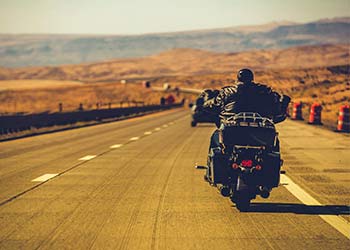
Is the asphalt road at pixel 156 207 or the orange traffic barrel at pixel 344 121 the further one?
the orange traffic barrel at pixel 344 121

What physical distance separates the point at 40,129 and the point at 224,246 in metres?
27.1

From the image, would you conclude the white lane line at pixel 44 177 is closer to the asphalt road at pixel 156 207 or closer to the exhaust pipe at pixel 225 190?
the asphalt road at pixel 156 207

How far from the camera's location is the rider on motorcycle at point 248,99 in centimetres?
949

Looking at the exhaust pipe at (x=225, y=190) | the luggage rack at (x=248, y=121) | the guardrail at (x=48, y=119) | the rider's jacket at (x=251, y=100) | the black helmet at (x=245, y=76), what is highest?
the black helmet at (x=245, y=76)

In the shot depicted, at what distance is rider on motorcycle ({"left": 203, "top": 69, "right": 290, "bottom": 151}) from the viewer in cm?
949

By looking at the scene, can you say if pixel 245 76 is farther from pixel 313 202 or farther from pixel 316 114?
pixel 316 114

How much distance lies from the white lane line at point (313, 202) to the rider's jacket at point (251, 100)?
1.43m

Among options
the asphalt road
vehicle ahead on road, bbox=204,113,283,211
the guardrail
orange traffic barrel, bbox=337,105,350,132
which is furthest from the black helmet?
the guardrail

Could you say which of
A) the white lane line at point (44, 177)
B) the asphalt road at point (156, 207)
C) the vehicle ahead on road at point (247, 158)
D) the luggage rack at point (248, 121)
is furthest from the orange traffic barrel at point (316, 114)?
the vehicle ahead on road at point (247, 158)

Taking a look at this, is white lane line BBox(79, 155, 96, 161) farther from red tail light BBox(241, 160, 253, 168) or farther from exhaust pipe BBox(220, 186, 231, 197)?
red tail light BBox(241, 160, 253, 168)

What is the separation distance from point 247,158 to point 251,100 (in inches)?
43.8

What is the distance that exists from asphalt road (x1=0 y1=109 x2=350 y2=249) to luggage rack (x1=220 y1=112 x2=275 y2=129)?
1.21 metres

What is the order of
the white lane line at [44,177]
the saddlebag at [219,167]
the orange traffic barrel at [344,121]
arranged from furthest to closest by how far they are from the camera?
the orange traffic barrel at [344,121] → the white lane line at [44,177] → the saddlebag at [219,167]

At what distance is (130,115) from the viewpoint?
5944cm
